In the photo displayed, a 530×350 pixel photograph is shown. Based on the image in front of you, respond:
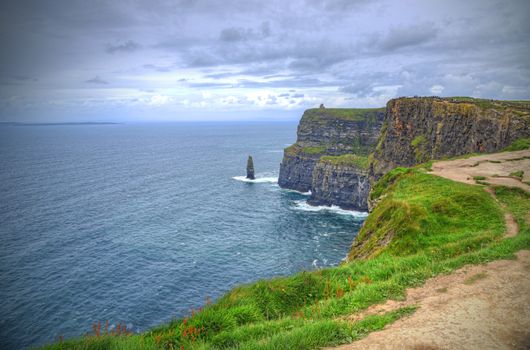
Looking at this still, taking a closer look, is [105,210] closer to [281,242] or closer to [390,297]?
[281,242]

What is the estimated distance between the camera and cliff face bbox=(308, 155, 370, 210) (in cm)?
9750

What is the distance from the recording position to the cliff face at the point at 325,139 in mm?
124812

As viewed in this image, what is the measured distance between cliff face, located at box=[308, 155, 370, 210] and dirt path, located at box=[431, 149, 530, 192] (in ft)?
185

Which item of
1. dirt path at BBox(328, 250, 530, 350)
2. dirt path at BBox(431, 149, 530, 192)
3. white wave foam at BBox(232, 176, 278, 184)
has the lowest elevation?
white wave foam at BBox(232, 176, 278, 184)

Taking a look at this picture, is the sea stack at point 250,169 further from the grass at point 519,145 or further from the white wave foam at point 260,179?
the grass at point 519,145

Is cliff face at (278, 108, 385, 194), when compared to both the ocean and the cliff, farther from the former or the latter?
the ocean

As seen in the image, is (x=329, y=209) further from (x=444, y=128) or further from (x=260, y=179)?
(x=444, y=128)

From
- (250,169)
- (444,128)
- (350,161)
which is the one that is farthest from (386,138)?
(250,169)

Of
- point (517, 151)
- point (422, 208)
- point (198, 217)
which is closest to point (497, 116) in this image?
point (517, 151)

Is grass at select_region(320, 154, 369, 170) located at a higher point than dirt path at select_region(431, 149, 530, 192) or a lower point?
lower

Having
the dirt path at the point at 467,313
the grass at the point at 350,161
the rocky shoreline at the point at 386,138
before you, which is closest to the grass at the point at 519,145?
the rocky shoreline at the point at 386,138

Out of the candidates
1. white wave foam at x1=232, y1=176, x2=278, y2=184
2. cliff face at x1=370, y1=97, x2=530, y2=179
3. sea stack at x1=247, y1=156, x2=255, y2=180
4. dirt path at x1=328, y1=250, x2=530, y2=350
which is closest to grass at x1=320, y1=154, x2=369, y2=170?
cliff face at x1=370, y1=97, x2=530, y2=179

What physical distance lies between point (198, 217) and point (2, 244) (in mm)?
36623

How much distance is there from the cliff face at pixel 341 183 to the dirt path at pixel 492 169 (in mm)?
56454
